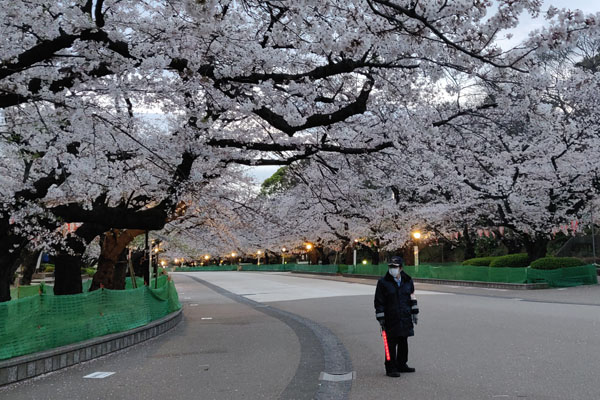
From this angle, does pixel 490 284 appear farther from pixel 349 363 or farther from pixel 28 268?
pixel 28 268

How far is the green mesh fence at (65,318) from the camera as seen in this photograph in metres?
7.59

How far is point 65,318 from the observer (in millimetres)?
8992

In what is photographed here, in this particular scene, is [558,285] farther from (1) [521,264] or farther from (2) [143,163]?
(2) [143,163]

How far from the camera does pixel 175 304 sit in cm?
1702

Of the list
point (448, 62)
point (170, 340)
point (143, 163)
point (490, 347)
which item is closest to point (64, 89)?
point (143, 163)

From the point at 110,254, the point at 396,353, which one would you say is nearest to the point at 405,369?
the point at 396,353

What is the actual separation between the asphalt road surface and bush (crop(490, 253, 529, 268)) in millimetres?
13715

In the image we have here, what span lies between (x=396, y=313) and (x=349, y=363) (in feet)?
4.93

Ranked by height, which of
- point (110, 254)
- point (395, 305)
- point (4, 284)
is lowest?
point (395, 305)

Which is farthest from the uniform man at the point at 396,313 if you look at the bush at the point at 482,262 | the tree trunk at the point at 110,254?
the bush at the point at 482,262

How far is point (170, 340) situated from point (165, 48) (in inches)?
274

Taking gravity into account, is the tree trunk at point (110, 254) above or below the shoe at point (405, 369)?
above

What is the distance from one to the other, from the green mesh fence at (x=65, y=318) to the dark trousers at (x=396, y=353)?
5.47m

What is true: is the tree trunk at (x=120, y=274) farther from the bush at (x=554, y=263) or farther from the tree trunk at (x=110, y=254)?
the bush at (x=554, y=263)
